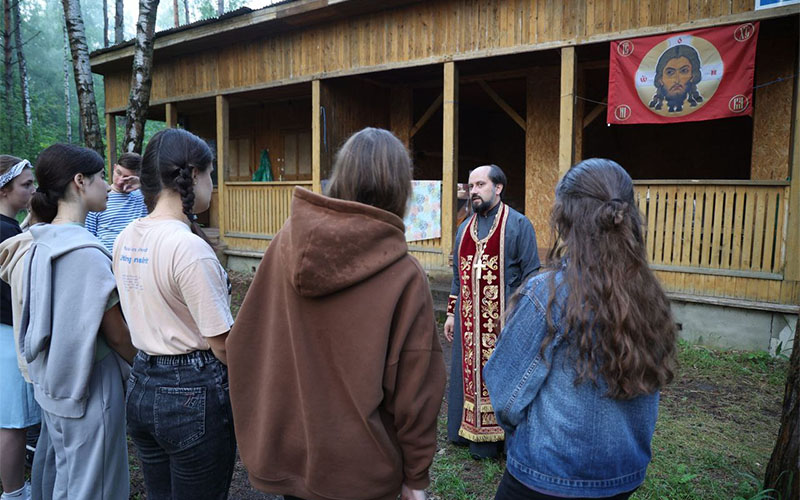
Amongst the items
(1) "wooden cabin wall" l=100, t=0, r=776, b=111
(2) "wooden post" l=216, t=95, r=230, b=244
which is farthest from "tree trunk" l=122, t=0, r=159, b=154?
(2) "wooden post" l=216, t=95, r=230, b=244

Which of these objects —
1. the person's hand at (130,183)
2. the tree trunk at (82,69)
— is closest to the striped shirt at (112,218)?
the person's hand at (130,183)

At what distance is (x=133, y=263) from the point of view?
186cm

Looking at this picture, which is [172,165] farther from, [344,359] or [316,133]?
[316,133]

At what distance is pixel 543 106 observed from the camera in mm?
9500

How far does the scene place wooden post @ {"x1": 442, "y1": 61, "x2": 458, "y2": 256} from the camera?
8016 mm

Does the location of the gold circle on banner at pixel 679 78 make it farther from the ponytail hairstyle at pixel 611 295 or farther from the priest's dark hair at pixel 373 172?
the priest's dark hair at pixel 373 172

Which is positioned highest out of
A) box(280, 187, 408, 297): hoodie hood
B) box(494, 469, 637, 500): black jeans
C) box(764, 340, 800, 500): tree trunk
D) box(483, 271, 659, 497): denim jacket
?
box(280, 187, 408, 297): hoodie hood

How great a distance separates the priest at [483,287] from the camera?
3.91 metres

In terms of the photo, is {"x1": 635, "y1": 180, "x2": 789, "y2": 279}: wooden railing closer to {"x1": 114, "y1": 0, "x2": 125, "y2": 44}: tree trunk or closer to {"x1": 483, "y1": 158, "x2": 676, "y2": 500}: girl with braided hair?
{"x1": 483, "y1": 158, "x2": 676, "y2": 500}: girl with braided hair

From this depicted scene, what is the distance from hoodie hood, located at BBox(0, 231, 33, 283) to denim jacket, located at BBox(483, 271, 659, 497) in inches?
89.8

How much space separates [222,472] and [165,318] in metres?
0.61

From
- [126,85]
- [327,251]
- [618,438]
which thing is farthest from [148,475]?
[126,85]

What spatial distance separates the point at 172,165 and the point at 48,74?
48589 mm

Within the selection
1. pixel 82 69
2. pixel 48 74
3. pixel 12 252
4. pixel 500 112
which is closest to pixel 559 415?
pixel 12 252
